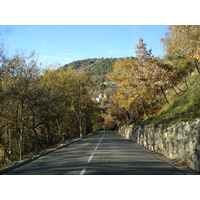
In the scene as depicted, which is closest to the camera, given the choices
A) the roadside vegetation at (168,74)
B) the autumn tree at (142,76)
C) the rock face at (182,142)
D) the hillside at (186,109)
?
the rock face at (182,142)

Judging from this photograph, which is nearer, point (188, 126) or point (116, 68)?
point (188, 126)

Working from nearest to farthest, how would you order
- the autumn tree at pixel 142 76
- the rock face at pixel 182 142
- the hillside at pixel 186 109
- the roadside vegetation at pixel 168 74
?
the rock face at pixel 182 142
the hillside at pixel 186 109
the roadside vegetation at pixel 168 74
the autumn tree at pixel 142 76

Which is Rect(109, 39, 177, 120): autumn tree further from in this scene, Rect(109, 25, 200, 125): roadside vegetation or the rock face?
the rock face

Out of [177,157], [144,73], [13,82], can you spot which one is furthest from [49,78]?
[177,157]

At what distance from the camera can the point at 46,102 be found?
23.5m

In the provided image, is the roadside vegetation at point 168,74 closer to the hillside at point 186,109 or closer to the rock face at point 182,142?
the hillside at point 186,109

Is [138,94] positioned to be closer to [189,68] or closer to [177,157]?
[189,68]

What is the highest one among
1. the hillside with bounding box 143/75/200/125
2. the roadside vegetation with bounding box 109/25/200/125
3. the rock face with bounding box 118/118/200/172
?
the roadside vegetation with bounding box 109/25/200/125

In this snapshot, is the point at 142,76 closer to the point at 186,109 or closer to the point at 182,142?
the point at 186,109

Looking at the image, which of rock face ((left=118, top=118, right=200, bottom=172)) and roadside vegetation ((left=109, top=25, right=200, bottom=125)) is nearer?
rock face ((left=118, top=118, right=200, bottom=172))

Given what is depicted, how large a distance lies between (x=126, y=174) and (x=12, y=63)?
14692mm

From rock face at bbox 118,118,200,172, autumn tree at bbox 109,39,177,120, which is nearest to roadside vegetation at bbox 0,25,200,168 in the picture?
autumn tree at bbox 109,39,177,120

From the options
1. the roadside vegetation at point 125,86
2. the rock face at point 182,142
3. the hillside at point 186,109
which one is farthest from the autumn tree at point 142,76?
the rock face at point 182,142

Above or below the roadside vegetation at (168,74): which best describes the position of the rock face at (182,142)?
below
